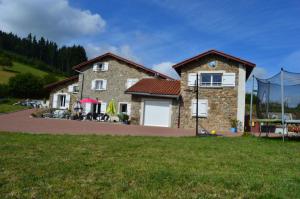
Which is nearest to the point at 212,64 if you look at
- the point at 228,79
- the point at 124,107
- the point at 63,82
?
the point at 228,79

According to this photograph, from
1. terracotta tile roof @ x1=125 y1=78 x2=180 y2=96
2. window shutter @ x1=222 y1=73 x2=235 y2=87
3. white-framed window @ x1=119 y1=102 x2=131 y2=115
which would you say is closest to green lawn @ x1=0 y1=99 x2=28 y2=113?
white-framed window @ x1=119 y1=102 x2=131 y2=115

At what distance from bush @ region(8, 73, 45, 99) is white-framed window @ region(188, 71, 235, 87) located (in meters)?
35.9

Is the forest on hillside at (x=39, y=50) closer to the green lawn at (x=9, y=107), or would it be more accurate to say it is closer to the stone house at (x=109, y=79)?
the green lawn at (x=9, y=107)

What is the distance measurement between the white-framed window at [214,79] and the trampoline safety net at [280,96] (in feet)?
27.9

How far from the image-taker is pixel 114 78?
94.0ft

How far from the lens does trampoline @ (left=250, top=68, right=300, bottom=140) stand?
36.5 feet

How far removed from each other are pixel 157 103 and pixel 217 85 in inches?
190

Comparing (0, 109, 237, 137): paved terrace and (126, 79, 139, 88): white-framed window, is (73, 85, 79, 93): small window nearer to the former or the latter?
(126, 79, 139, 88): white-framed window

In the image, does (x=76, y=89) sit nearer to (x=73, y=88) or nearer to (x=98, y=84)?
(x=73, y=88)

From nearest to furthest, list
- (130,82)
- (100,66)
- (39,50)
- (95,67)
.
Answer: (130,82) < (100,66) < (95,67) < (39,50)

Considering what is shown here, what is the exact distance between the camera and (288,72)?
1124 centimetres

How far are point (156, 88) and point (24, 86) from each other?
33608mm

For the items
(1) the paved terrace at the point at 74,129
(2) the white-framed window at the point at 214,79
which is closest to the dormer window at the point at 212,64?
(2) the white-framed window at the point at 214,79

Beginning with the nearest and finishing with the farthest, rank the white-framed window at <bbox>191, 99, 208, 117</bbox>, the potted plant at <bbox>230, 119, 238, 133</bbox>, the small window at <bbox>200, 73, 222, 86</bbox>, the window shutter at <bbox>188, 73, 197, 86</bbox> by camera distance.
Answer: the potted plant at <bbox>230, 119, 238, 133</bbox>
the white-framed window at <bbox>191, 99, 208, 117</bbox>
the small window at <bbox>200, 73, 222, 86</bbox>
the window shutter at <bbox>188, 73, 197, 86</bbox>
